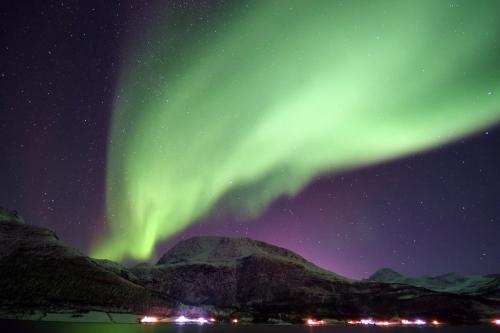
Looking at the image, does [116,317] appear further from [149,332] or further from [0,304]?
[149,332]

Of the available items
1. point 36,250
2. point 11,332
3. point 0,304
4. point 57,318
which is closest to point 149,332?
point 11,332

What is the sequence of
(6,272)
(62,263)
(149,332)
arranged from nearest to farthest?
(149,332) < (6,272) < (62,263)

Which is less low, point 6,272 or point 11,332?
point 6,272

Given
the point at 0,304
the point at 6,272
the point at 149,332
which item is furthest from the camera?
the point at 6,272

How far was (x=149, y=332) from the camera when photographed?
322ft

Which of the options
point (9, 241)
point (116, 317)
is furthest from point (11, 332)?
point (9, 241)

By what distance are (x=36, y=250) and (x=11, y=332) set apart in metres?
137

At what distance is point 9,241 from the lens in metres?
200

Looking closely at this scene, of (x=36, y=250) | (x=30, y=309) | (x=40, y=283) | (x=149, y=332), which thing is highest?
(x=36, y=250)

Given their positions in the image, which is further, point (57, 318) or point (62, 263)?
point (62, 263)

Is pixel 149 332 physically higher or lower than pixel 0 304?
lower

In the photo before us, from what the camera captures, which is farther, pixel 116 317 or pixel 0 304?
pixel 116 317

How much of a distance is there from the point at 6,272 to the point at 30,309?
27301mm

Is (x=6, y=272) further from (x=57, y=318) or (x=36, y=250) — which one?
(x=57, y=318)
